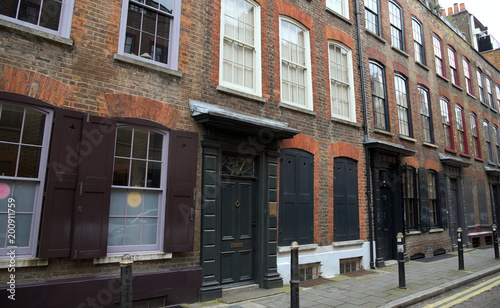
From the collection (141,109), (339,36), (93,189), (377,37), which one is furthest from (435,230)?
(93,189)

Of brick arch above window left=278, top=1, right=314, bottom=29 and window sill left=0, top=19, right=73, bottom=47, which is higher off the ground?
brick arch above window left=278, top=1, right=314, bottom=29

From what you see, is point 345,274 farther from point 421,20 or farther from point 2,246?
point 421,20

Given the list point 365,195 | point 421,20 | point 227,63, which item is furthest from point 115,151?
point 421,20

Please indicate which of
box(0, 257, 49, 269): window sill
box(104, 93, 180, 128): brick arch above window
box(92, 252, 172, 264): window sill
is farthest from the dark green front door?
box(0, 257, 49, 269): window sill

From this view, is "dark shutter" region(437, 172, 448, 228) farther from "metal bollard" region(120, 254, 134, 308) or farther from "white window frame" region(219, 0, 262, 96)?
"metal bollard" region(120, 254, 134, 308)

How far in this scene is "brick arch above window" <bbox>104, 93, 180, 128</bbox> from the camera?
5.55 m

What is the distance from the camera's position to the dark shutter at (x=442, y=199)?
13.2 meters

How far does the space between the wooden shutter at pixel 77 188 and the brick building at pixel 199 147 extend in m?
0.02

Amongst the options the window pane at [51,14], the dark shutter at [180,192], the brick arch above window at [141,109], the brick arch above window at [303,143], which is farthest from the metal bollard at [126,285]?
the brick arch above window at [303,143]

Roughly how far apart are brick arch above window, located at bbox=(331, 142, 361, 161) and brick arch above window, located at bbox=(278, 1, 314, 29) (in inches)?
136

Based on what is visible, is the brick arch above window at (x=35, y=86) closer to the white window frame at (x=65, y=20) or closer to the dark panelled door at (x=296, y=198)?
the white window frame at (x=65, y=20)

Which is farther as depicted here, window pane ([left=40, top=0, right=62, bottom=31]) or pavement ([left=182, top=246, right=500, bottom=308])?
pavement ([left=182, top=246, right=500, bottom=308])

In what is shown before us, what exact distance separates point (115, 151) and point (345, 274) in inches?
266

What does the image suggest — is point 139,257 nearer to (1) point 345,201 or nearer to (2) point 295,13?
(1) point 345,201
